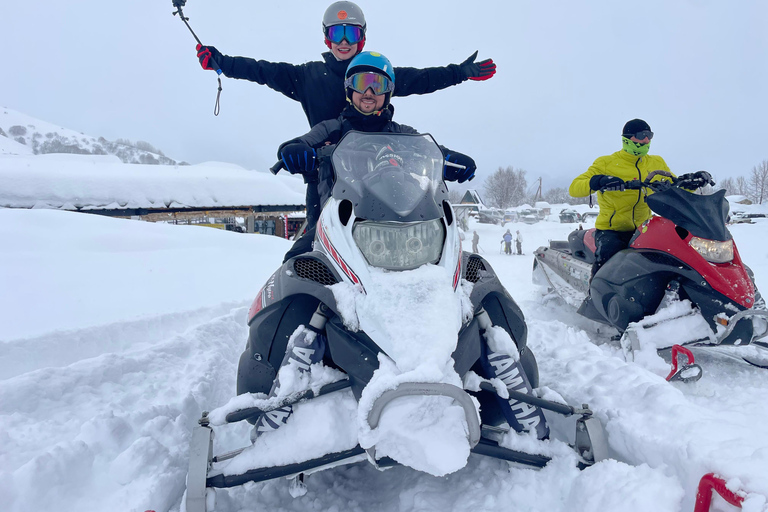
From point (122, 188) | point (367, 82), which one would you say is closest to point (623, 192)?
point (367, 82)

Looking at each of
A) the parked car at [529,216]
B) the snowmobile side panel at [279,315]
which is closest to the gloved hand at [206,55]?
the snowmobile side panel at [279,315]

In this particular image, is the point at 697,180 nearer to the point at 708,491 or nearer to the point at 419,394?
the point at 708,491

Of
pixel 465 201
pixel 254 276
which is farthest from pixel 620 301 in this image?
pixel 465 201

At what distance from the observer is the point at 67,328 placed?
124 inches

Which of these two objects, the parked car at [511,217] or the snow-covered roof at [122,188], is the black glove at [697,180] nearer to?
the snow-covered roof at [122,188]

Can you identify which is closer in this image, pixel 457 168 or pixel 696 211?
pixel 457 168

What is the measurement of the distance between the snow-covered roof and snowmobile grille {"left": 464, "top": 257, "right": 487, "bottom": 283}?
14329mm

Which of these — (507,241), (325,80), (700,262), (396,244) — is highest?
(325,80)

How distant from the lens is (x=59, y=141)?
9688 cm

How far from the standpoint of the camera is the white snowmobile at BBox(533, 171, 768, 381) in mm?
2811

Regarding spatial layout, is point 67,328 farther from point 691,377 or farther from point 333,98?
point 691,377

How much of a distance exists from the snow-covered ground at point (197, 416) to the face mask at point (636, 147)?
181 cm

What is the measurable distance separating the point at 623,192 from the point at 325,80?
302cm

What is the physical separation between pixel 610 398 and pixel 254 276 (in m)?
5.55
